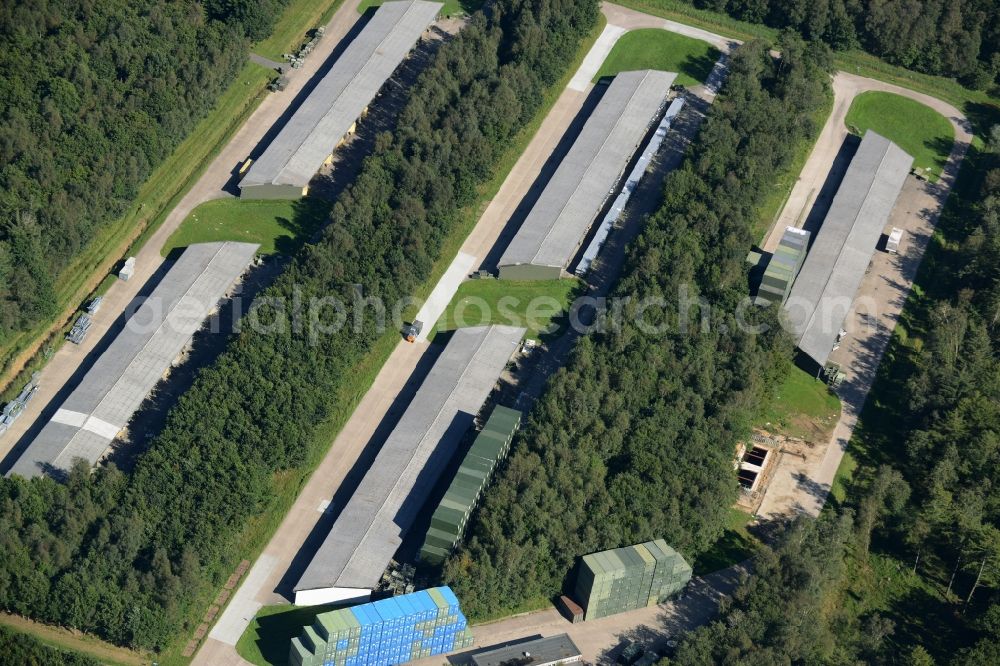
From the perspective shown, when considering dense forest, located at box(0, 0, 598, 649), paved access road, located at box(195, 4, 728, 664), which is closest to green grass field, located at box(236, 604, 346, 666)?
paved access road, located at box(195, 4, 728, 664)

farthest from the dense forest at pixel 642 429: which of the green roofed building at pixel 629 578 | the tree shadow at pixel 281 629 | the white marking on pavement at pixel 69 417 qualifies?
the white marking on pavement at pixel 69 417

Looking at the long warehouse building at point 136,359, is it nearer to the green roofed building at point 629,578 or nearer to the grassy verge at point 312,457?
the grassy verge at point 312,457

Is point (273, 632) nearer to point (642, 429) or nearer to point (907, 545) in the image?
point (642, 429)

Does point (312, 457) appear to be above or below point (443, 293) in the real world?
below

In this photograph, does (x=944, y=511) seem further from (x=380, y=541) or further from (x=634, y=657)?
(x=380, y=541)

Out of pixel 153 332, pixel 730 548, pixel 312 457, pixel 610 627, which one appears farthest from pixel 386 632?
pixel 153 332

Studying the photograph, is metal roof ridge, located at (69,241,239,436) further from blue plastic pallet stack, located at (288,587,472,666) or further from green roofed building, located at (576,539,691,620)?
green roofed building, located at (576,539,691,620)
